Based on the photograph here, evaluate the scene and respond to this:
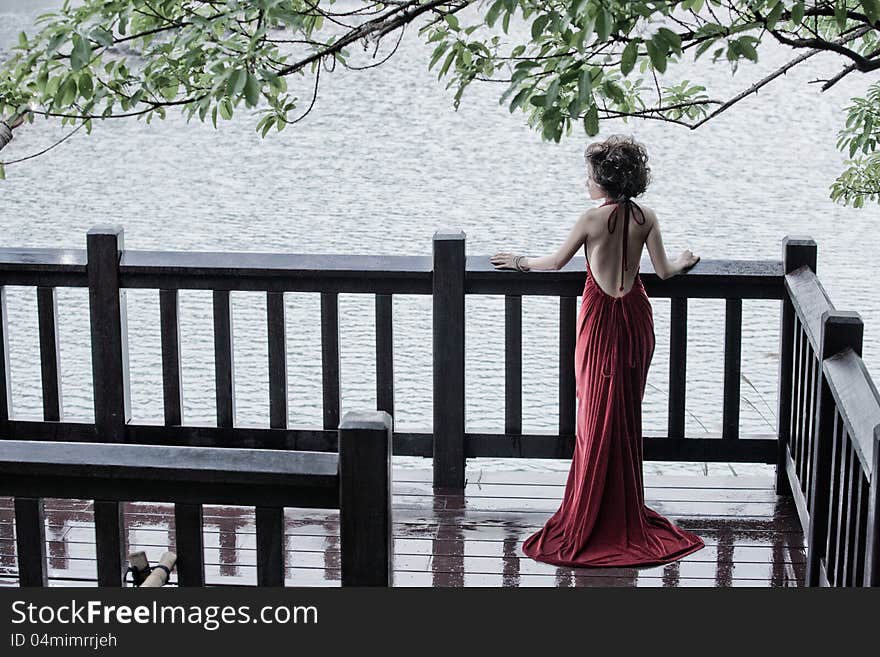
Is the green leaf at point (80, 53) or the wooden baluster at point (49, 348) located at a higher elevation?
the green leaf at point (80, 53)

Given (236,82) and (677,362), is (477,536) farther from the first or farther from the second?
(236,82)

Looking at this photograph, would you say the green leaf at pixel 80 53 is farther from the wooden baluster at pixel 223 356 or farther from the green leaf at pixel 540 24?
the wooden baluster at pixel 223 356

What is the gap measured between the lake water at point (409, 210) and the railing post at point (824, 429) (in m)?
Result: 2.16

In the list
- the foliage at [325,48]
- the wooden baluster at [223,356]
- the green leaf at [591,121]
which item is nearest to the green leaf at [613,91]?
the foliage at [325,48]

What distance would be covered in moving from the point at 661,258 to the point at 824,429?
100cm

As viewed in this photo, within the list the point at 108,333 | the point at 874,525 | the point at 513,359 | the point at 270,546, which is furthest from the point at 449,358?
the point at 270,546

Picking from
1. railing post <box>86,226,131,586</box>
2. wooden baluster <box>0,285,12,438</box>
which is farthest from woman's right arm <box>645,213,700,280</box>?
wooden baluster <box>0,285,12,438</box>

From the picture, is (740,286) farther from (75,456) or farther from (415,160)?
(415,160)

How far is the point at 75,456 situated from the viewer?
2.12m

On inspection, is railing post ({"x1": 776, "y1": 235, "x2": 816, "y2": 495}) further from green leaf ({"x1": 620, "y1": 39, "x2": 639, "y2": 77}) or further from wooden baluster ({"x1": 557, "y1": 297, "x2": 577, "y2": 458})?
green leaf ({"x1": 620, "y1": 39, "x2": 639, "y2": 77})

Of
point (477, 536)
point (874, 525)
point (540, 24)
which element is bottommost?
point (477, 536)

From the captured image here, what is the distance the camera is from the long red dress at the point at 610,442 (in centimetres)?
420

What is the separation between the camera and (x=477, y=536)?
441cm

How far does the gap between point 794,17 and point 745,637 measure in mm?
1639
